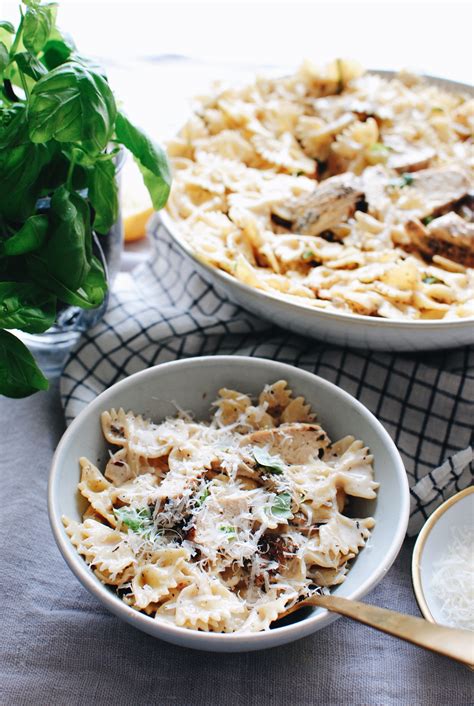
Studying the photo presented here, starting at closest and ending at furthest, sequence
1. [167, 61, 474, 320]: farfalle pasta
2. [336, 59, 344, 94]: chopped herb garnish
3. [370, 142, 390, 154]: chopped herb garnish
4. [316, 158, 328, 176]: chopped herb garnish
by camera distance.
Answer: [167, 61, 474, 320]: farfalle pasta → [370, 142, 390, 154]: chopped herb garnish → [316, 158, 328, 176]: chopped herb garnish → [336, 59, 344, 94]: chopped herb garnish

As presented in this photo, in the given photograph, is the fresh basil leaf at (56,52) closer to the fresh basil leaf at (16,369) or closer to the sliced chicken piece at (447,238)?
the fresh basil leaf at (16,369)

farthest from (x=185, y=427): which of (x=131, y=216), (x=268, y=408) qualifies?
(x=131, y=216)

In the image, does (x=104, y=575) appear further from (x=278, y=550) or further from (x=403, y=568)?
(x=403, y=568)

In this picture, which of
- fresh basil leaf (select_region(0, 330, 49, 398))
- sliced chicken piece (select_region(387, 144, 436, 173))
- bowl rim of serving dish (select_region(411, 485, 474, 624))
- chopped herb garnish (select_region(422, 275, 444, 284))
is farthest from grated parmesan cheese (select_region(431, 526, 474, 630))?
sliced chicken piece (select_region(387, 144, 436, 173))

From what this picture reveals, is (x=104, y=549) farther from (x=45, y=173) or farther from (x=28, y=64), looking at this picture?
(x=28, y=64)

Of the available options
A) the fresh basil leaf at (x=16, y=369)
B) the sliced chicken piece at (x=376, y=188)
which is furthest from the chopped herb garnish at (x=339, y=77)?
the fresh basil leaf at (x=16, y=369)

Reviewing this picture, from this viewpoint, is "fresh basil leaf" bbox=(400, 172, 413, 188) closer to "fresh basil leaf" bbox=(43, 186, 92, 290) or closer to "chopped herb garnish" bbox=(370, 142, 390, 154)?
"chopped herb garnish" bbox=(370, 142, 390, 154)

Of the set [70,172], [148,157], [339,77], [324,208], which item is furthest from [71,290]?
[339,77]
